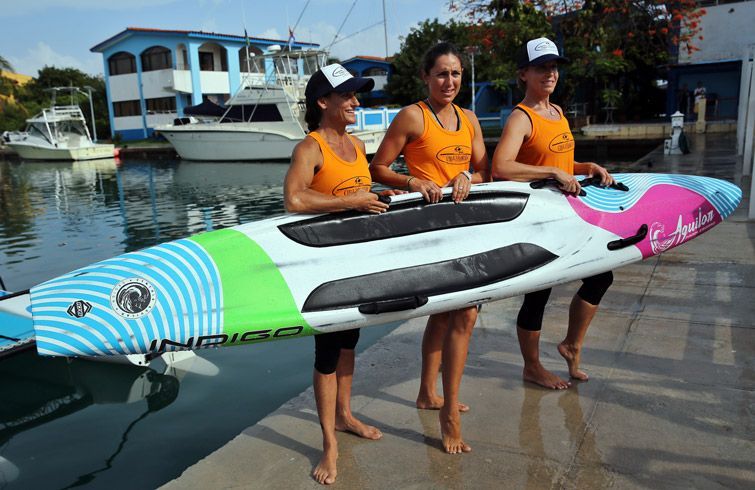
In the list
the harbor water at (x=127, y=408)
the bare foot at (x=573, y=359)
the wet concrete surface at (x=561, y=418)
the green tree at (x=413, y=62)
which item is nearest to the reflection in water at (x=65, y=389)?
the harbor water at (x=127, y=408)

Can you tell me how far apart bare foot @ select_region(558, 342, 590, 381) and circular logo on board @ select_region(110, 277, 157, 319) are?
231 centimetres

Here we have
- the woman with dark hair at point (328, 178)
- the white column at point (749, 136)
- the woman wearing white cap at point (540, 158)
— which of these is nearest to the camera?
the woman with dark hair at point (328, 178)

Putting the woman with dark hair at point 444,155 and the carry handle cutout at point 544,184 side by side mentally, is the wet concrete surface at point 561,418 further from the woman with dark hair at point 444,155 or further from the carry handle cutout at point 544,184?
the carry handle cutout at point 544,184

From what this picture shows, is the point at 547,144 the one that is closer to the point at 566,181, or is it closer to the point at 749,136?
the point at 566,181

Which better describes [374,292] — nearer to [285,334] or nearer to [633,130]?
[285,334]

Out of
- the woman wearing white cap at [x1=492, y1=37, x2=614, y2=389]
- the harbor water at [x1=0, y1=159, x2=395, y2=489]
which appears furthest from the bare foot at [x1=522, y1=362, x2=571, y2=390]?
the harbor water at [x1=0, y1=159, x2=395, y2=489]

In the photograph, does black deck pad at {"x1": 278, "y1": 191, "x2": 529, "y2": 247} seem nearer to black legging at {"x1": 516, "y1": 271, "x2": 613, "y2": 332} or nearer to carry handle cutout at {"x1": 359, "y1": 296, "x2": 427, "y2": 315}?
carry handle cutout at {"x1": 359, "y1": 296, "x2": 427, "y2": 315}

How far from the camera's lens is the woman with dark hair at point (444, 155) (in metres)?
3.02

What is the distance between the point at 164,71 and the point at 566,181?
1640 inches

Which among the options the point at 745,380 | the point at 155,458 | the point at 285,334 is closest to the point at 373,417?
the point at 285,334

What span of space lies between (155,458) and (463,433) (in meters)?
2.27

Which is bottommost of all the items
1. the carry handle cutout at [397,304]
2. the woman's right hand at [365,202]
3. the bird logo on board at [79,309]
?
the carry handle cutout at [397,304]

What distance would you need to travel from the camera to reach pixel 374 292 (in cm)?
301

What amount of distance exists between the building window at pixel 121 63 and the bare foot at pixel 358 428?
4507 cm
